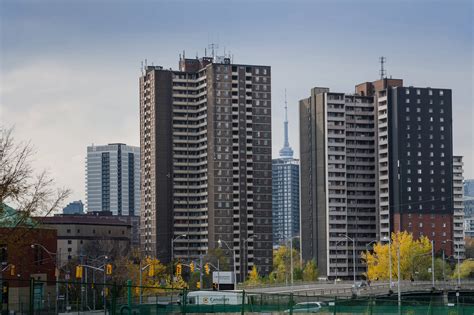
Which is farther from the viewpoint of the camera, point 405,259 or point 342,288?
point 405,259

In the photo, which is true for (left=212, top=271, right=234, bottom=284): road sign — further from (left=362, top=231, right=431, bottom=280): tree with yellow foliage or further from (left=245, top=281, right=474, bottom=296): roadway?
(left=362, top=231, right=431, bottom=280): tree with yellow foliage

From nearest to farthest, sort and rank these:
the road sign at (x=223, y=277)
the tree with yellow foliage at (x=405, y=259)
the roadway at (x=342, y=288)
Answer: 1. the road sign at (x=223, y=277)
2. the roadway at (x=342, y=288)
3. the tree with yellow foliage at (x=405, y=259)

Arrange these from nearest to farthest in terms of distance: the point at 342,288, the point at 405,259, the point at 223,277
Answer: the point at 223,277 < the point at 342,288 < the point at 405,259

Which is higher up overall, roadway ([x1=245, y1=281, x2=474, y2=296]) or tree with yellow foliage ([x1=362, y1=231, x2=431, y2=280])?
tree with yellow foliage ([x1=362, y1=231, x2=431, y2=280])

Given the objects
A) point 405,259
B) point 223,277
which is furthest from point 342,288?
point 405,259

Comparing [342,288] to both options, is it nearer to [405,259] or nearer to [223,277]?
[223,277]

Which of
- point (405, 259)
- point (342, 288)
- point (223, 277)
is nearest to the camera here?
point (223, 277)

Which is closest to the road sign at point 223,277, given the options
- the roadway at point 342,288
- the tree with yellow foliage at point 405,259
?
the roadway at point 342,288

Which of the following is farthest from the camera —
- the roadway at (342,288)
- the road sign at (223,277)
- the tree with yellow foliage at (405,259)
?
the tree with yellow foliage at (405,259)

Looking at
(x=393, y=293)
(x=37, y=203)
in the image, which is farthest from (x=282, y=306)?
(x=393, y=293)

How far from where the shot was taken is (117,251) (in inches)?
7761

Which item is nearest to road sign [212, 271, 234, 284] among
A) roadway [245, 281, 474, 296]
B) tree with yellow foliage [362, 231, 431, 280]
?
roadway [245, 281, 474, 296]

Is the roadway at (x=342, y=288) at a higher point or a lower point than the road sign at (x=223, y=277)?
lower

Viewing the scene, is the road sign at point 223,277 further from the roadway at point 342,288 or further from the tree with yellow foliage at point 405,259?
the tree with yellow foliage at point 405,259
